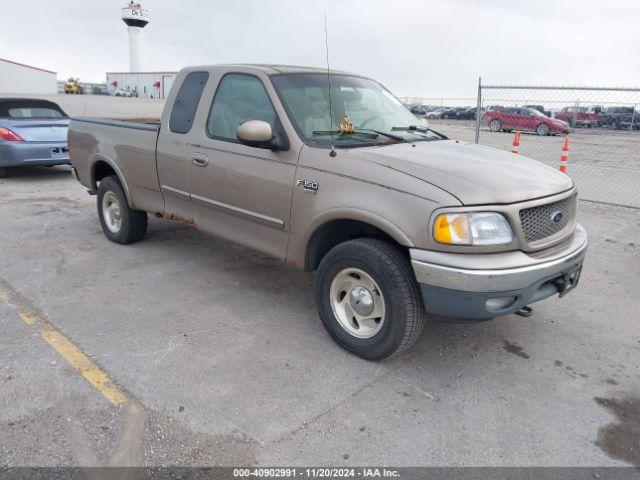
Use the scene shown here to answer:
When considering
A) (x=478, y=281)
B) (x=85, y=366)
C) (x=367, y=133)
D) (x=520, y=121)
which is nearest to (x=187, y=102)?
(x=367, y=133)

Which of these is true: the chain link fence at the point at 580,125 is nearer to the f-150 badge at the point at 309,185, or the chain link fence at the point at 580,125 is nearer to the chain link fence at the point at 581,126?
the chain link fence at the point at 581,126

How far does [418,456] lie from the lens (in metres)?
2.69

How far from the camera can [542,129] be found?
1243 cm

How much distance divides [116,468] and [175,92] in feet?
11.3

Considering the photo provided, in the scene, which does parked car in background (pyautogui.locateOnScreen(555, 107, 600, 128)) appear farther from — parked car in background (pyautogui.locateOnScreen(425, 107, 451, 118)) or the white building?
the white building

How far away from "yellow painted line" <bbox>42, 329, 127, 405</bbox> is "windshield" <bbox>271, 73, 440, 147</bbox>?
209 centimetres

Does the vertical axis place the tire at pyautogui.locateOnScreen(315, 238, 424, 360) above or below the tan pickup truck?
below

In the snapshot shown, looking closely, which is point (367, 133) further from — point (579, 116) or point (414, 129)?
point (579, 116)

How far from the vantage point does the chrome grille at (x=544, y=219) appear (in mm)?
3203

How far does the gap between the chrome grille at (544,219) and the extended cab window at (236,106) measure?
1950mm

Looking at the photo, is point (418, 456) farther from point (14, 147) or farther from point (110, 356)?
point (14, 147)

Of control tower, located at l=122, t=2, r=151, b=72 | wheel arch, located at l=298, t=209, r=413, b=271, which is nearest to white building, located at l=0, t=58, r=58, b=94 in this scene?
control tower, located at l=122, t=2, r=151, b=72

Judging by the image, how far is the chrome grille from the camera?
3203mm

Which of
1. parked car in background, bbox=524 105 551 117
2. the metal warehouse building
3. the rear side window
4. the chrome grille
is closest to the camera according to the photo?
the chrome grille
